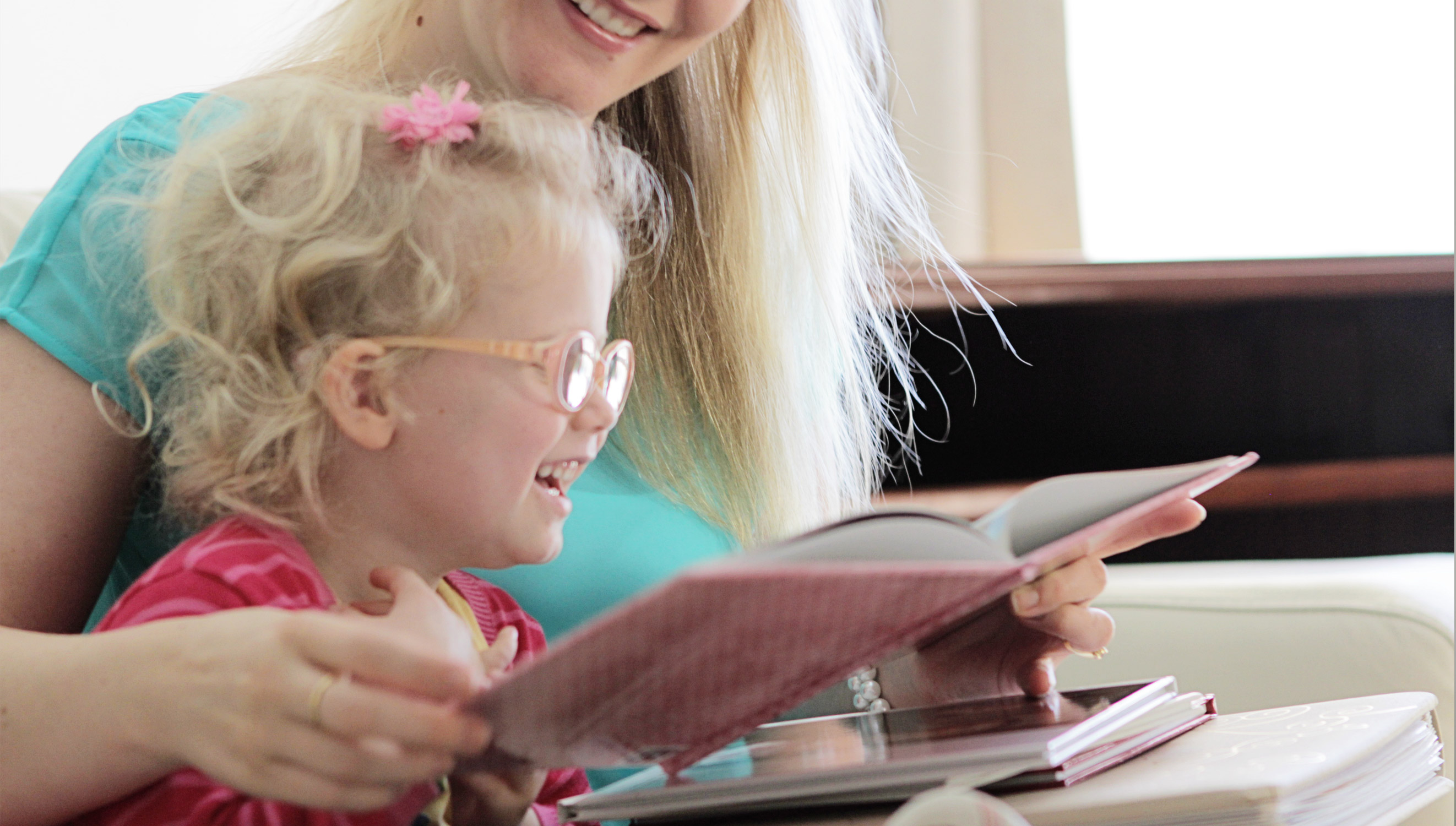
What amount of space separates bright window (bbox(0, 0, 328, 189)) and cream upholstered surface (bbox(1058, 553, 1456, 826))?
0.97 m

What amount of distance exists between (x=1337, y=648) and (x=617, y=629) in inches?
34.4

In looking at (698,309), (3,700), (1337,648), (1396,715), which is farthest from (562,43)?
(1337,648)

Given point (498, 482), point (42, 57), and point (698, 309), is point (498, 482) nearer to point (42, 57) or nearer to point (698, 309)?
point (698, 309)

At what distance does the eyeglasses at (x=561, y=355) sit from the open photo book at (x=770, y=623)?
231 millimetres

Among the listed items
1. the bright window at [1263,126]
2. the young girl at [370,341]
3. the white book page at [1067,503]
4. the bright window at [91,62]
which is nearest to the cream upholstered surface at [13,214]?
the bright window at [91,62]

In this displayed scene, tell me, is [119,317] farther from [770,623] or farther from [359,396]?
[770,623]

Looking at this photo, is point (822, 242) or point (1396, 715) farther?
point (822, 242)

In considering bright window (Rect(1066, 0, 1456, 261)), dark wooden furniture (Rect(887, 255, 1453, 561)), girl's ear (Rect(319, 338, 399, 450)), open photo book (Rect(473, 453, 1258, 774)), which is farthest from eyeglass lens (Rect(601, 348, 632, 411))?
bright window (Rect(1066, 0, 1456, 261))

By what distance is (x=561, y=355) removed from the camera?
2.25 feet

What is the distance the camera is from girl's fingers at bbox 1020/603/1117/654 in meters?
0.78

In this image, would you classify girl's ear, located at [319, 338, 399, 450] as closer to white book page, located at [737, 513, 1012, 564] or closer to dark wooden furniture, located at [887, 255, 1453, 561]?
white book page, located at [737, 513, 1012, 564]

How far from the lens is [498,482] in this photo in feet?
2.26

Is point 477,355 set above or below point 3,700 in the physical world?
above

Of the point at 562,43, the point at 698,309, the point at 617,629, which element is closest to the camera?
the point at 617,629
